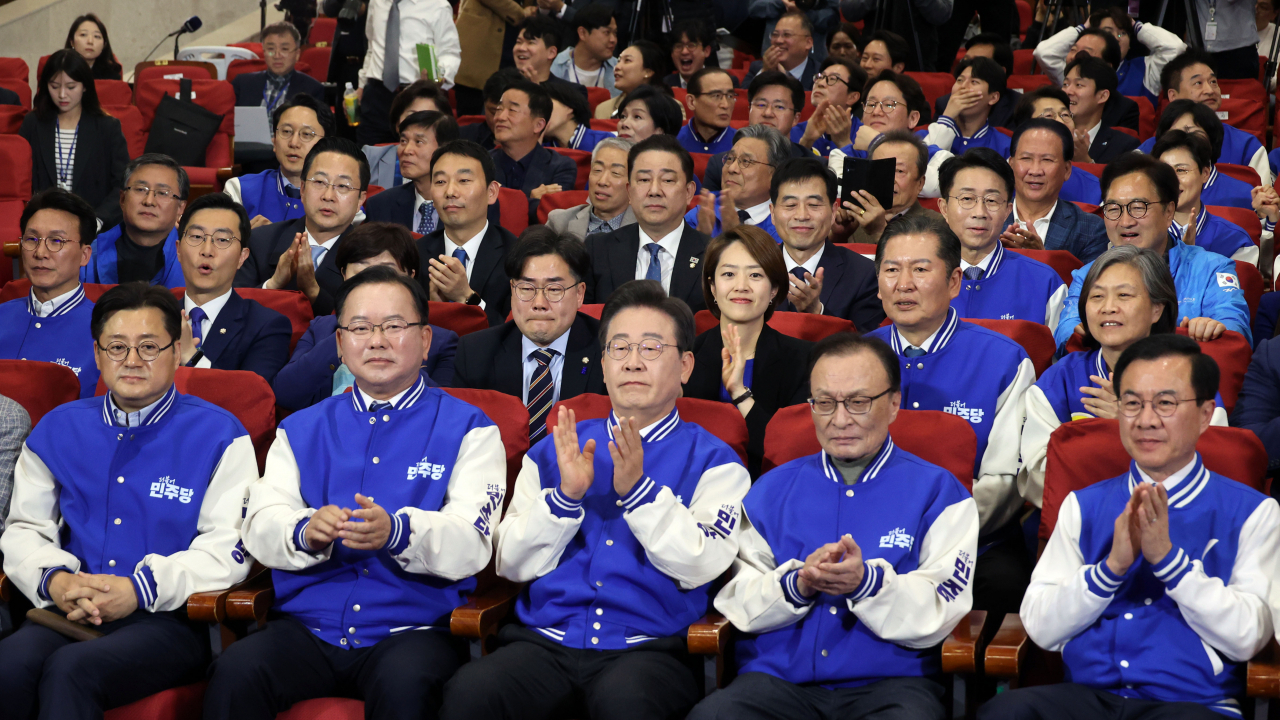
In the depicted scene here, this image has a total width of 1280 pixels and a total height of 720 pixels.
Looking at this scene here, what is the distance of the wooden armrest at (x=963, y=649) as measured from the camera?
7.80 ft

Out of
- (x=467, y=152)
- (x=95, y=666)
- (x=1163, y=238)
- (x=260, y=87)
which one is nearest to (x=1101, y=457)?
(x=1163, y=238)

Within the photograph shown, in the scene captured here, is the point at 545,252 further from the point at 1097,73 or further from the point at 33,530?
the point at 1097,73

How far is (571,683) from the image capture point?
2.62 metres

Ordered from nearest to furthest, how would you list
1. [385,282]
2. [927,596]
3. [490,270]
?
[927,596] → [385,282] → [490,270]

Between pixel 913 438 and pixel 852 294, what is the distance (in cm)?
123

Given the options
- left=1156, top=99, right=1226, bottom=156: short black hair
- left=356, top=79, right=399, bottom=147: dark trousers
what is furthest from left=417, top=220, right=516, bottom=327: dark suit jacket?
left=1156, top=99, right=1226, bottom=156: short black hair

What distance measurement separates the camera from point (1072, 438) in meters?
2.71

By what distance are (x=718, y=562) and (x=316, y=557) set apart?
87 cm

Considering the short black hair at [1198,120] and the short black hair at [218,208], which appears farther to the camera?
the short black hair at [1198,120]

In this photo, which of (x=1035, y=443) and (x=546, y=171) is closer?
(x=1035, y=443)

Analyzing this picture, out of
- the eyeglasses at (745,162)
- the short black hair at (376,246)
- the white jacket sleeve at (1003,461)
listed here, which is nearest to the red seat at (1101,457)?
the white jacket sleeve at (1003,461)

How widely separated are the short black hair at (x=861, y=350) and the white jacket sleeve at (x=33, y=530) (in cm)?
176

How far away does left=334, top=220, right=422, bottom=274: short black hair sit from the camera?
382cm

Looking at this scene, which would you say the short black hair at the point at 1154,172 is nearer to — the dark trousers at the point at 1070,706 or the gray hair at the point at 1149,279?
the gray hair at the point at 1149,279
